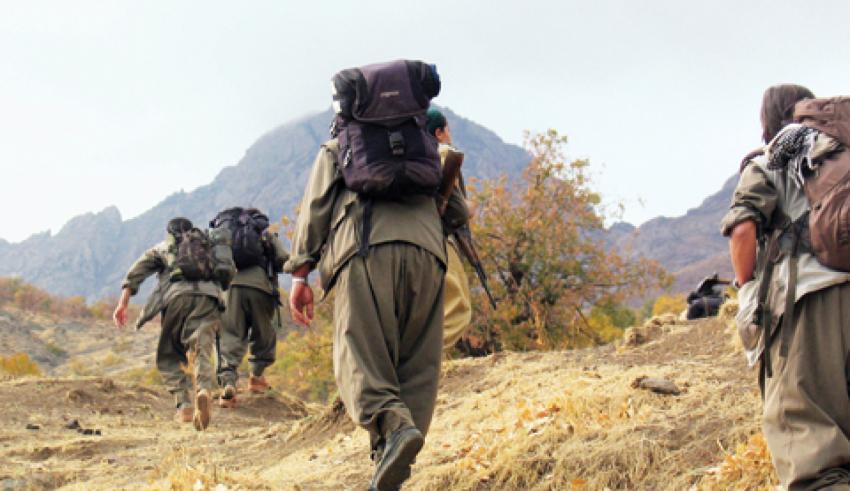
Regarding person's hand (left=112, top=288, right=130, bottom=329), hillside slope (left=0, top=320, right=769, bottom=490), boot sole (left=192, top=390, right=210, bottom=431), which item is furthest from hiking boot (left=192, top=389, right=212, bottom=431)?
person's hand (left=112, top=288, right=130, bottom=329)

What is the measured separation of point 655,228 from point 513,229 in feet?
576

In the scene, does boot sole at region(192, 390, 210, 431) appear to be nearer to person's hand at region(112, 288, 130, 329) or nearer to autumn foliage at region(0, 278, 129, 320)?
person's hand at region(112, 288, 130, 329)

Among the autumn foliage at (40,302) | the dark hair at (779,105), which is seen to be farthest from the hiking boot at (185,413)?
the autumn foliage at (40,302)

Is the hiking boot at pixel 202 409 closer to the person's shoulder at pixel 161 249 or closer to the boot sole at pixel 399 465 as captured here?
the person's shoulder at pixel 161 249

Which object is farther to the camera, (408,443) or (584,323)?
(584,323)

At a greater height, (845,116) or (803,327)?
(845,116)

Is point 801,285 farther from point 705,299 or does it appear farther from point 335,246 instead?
point 705,299

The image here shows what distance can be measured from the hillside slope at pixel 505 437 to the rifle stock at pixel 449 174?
148cm

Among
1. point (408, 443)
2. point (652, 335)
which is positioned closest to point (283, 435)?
point (652, 335)

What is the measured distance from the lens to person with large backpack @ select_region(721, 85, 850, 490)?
315 centimetres

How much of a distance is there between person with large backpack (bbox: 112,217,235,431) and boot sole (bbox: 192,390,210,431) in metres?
0.33

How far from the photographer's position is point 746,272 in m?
3.50

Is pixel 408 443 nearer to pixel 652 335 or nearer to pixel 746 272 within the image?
pixel 746 272

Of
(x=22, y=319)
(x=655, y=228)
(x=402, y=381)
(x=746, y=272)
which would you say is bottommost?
(x=655, y=228)
